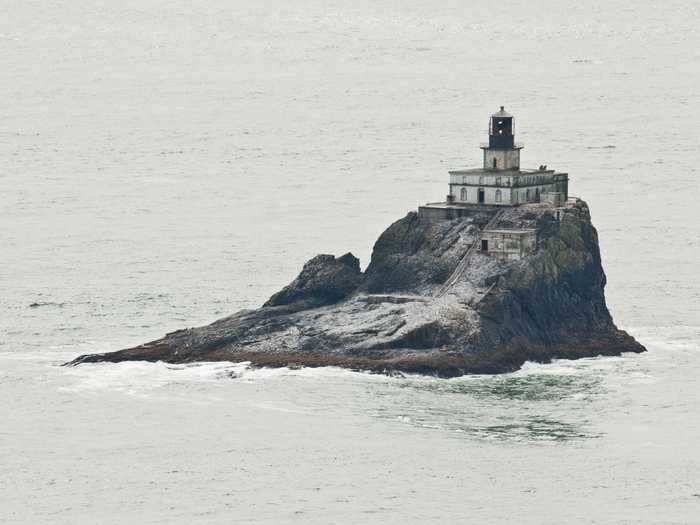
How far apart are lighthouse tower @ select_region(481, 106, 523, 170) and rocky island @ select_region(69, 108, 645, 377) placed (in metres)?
0.06

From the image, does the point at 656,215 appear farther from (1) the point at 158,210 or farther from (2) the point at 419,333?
(2) the point at 419,333

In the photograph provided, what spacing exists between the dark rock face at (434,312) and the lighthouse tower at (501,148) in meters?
4.30

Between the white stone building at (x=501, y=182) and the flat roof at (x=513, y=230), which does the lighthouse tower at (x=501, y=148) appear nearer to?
the white stone building at (x=501, y=182)

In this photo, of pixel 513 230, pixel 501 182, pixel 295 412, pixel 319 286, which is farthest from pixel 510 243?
pixel 295 412

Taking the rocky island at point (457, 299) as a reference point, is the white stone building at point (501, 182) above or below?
above

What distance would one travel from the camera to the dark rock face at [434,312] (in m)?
112

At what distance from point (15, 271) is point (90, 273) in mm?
5221

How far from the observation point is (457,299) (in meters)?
116

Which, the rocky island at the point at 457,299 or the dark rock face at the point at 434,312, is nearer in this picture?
the dark rock face at the point at 434,312

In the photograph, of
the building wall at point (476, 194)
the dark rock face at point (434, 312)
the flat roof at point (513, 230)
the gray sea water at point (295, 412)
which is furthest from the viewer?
the building wall at point (476, 194)

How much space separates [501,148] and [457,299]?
13761 mm

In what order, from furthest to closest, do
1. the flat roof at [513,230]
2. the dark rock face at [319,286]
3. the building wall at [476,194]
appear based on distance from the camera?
1. the building wall at [476,194]
2. the dark rock face at [319,286]
3. the flat roof at [513,230]

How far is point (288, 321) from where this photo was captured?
11662 cm

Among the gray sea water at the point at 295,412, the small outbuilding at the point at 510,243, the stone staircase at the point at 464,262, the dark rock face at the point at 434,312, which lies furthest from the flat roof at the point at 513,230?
the gray sea water at the point at 295,412
